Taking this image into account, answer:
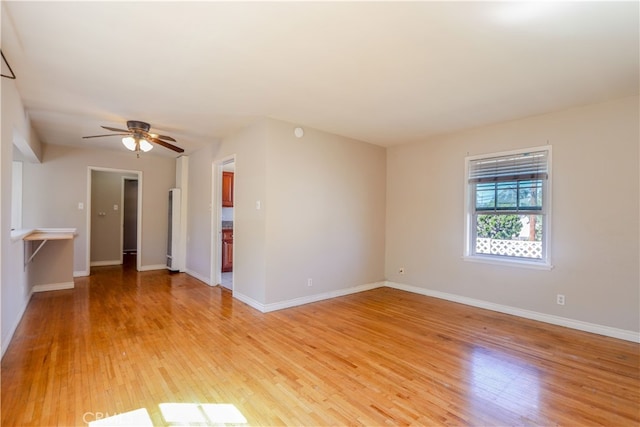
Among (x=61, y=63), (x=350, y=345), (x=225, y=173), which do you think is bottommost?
(x=350, y=345)

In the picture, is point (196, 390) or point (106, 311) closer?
point (196, 390)

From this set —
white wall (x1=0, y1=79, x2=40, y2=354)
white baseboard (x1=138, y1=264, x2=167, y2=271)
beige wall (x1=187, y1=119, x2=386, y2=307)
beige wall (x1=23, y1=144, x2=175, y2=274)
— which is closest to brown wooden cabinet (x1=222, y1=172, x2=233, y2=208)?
beige wall (x1=187, y1=119, x2=386, y2=307)

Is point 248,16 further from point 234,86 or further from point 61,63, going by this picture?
point 61,63

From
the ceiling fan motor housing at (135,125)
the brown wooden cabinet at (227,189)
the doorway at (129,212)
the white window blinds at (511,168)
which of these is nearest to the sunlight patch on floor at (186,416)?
the ceiling fan motor housing at (135,125)

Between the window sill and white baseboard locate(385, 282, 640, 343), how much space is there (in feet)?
1.75

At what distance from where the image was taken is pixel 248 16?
1.92 metres

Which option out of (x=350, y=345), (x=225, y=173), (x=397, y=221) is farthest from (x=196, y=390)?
(x=225, y=173)

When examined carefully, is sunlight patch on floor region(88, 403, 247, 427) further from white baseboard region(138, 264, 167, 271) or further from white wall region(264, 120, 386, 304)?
white baseboard region(138, 264, 167, 271)

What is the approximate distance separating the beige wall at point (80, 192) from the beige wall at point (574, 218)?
5536mm

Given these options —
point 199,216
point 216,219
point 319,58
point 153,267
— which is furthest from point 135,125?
point 153,267

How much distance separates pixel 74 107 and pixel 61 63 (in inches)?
47.2

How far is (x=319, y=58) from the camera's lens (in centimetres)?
241

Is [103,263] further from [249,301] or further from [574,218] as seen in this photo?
[574,218]

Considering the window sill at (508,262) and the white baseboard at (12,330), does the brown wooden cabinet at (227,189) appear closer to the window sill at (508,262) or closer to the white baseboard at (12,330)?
the white baseboard at (12,330)
